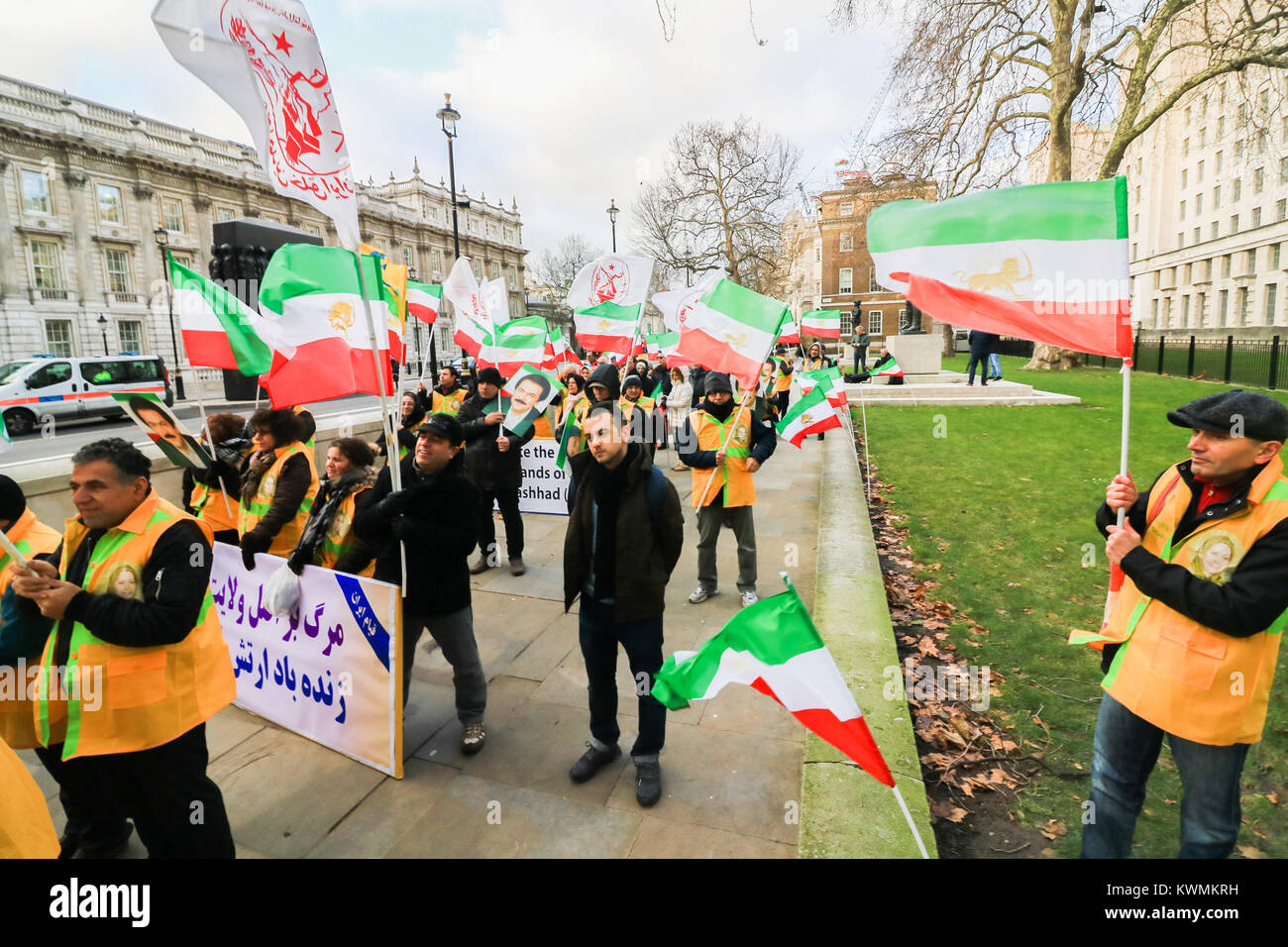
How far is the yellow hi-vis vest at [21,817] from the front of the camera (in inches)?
62.6

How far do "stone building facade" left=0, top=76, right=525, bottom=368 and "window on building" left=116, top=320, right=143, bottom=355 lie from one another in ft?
0.21

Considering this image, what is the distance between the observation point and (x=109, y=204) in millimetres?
39875

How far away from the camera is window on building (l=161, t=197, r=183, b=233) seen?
42469 mm

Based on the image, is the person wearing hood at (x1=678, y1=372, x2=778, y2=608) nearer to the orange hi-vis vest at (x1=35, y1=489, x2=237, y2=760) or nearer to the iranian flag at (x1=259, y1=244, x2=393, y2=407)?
the iranian flag at (x1=259, y1=244, x2=393, y2=407)

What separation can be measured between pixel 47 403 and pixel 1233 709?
87.1 ft

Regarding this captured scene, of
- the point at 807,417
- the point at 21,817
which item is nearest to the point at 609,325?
the point at 807,417

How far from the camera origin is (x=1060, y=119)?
21.3 m

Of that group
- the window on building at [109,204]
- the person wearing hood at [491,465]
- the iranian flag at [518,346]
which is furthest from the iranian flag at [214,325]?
the window on building at [109,204]

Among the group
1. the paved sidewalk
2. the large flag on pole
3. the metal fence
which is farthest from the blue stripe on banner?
the metal fence

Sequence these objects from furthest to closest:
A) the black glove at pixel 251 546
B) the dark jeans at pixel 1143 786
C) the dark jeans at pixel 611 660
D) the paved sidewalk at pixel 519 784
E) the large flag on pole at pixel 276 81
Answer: the black glove at pixel 251 546 → the dark jeans at pixel 611 660 → the paved sidewalk at pixel 519 784 → the large flag on pole at pixel 276 81 → the dark jeans at pixel 1143 786

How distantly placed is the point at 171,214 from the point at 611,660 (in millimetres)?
53003

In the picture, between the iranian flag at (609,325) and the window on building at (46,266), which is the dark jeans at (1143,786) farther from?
the window on building at (46,266)

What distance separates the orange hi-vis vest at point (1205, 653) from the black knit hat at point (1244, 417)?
13 centimetres
